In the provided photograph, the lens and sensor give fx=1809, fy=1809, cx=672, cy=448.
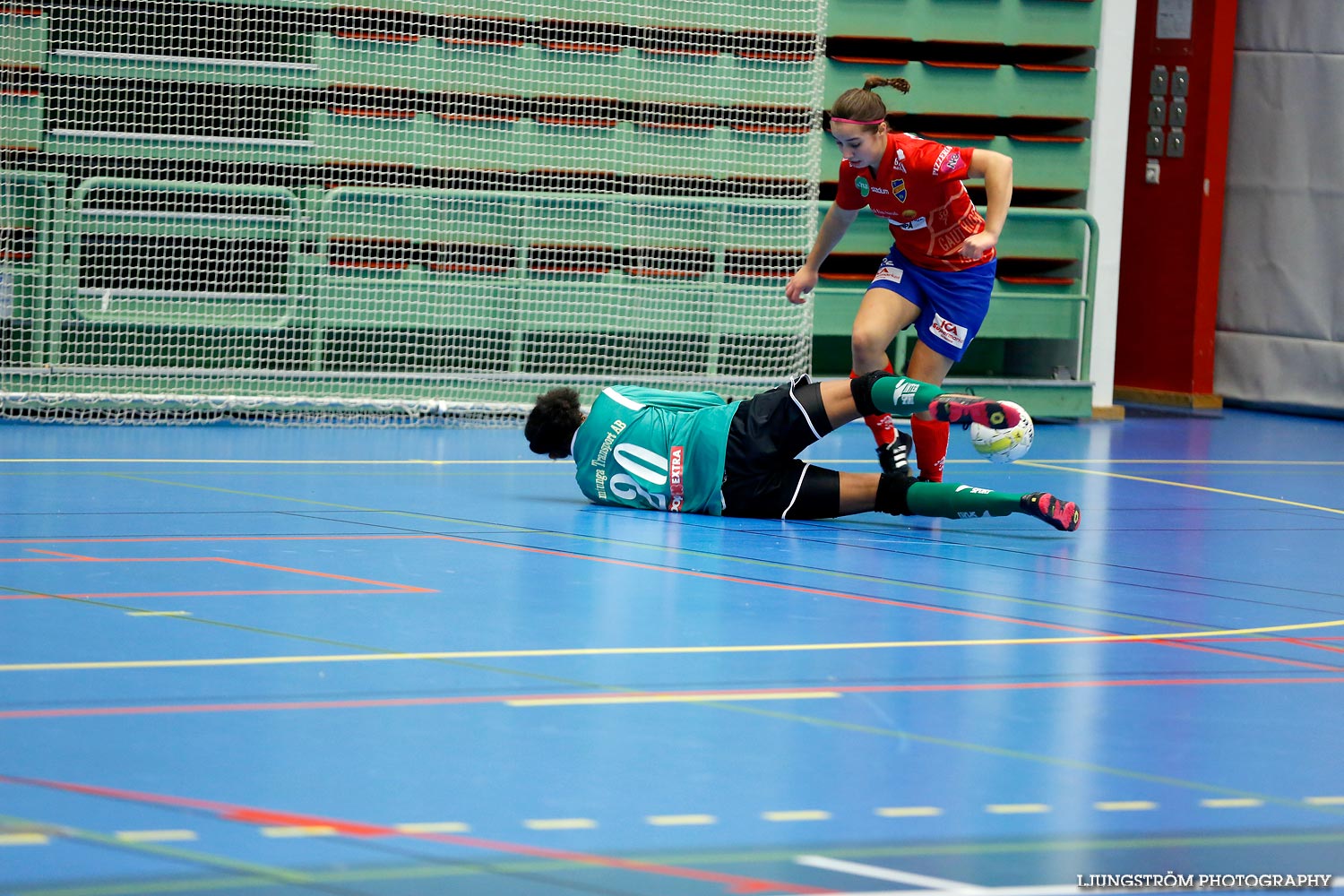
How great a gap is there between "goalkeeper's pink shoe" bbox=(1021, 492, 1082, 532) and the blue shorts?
3.08ft

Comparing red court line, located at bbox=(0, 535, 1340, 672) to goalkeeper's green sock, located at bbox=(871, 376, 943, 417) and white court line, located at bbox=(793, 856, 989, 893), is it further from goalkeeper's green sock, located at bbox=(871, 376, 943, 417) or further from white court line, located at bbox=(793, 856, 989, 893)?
white court line, located at bbox=(793, 856, 989, 893)

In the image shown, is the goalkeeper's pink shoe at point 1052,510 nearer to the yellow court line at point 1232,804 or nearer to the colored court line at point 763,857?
the yellow court line at point 1232,804

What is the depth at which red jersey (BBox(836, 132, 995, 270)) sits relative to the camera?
284 inches

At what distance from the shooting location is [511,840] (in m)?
3.02

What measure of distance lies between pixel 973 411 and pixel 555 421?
1617mm

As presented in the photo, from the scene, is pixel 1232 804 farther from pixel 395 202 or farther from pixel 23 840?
pixel 395 202

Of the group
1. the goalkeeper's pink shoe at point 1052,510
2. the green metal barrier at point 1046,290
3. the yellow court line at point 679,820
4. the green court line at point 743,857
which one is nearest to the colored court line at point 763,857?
the green court line at point 743,857

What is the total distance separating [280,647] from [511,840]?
1585mm

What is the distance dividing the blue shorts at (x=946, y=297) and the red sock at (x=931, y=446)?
0.32 m

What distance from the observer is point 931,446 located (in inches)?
288

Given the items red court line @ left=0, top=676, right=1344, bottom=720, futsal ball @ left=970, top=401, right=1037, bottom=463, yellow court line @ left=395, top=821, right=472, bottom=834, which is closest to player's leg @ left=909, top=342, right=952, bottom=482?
futsal ball @ left=970, top=401, right=1037, bottom=463

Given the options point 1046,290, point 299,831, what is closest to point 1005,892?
point 299,831

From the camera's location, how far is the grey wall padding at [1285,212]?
522 inches

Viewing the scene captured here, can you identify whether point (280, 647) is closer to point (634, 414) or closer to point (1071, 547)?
point (634, 414)
